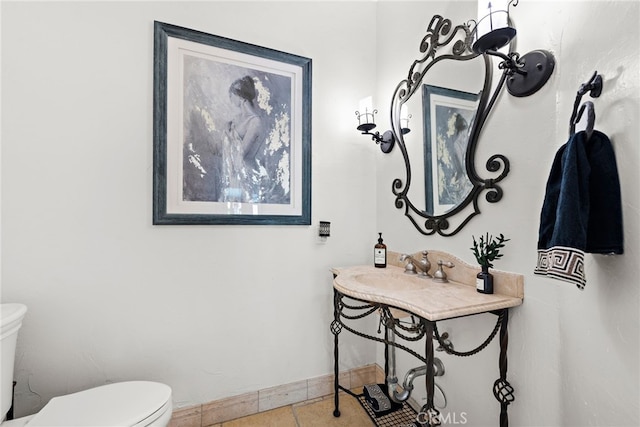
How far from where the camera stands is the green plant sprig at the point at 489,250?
1096 millimetres

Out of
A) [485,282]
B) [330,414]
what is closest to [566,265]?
[485,282]

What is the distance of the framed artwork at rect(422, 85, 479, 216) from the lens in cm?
129

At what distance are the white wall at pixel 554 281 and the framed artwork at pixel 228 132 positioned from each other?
3.15 ft

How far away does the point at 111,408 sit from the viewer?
1.06m

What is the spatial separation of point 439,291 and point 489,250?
26 cm

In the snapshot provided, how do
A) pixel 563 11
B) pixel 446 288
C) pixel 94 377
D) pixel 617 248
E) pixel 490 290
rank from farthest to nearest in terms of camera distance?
pixel 94 377 < pixel 446 288 < pixel 490 290 < pixel 563 11 < pixel 617 248

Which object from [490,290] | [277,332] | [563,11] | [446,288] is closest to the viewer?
[563,11]

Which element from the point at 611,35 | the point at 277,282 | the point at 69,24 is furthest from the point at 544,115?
the point at 69,24

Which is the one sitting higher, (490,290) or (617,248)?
(617,248)

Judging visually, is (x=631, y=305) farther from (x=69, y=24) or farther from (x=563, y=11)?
(x=69, y=24)

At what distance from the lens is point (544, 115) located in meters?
0.98

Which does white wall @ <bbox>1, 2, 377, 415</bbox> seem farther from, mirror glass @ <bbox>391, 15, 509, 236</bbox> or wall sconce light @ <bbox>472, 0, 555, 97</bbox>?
wall sconce light @ <bbox>472, 0, 555, 97</bbox>

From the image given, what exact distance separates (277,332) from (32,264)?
1237 mm

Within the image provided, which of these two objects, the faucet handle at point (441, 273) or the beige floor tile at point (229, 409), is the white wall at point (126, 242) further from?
the faucet handle at point (441, 273)
